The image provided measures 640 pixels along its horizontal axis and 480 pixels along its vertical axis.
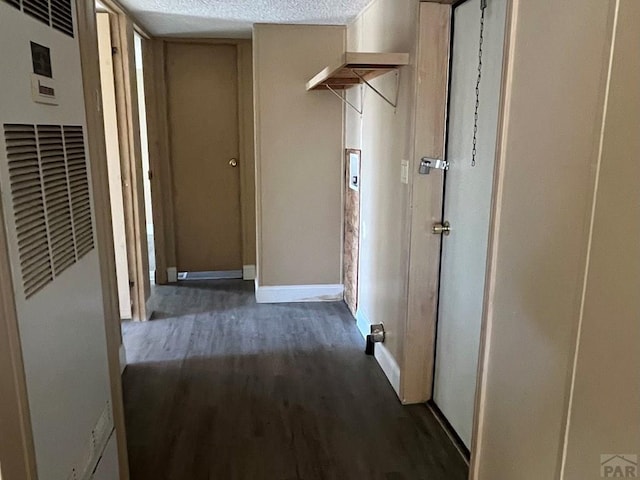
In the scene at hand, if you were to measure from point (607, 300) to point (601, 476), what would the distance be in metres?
0.38

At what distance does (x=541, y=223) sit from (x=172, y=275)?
13.3 feet

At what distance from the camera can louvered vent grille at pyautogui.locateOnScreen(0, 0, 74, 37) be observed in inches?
45.1

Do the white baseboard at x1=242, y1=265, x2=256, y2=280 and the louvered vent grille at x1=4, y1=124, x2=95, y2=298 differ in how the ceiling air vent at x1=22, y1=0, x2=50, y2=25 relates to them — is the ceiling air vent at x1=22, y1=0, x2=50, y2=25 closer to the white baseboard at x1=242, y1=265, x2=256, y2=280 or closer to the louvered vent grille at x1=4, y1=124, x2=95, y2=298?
the louvered vent grille at x1=4, y1=124, x2=95, y2=298

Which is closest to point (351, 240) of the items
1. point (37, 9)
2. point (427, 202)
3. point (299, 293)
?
point (299, 293)

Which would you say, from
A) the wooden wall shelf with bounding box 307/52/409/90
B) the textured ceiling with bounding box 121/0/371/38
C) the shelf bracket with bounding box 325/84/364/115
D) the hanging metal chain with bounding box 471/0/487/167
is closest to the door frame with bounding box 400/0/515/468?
the wooden wall shelf with bounding box 307/52/409/90

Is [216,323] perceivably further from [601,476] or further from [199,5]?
[601,476]

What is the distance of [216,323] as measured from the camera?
3.77 meters

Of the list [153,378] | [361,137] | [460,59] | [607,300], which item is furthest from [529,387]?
[361,137]

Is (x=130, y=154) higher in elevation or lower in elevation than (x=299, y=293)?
higher

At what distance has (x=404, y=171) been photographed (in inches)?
100

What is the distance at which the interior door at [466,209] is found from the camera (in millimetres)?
2000

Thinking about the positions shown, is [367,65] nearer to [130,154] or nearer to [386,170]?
[386,170]

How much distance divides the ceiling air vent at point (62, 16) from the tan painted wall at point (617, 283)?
4.25ft

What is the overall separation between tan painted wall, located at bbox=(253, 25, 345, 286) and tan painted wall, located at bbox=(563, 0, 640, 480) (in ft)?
10.1
